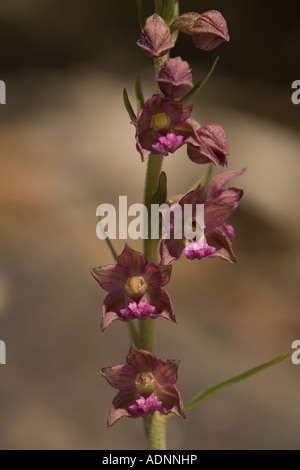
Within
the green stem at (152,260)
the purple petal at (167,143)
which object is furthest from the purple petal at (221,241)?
the purple petal at (167,143)

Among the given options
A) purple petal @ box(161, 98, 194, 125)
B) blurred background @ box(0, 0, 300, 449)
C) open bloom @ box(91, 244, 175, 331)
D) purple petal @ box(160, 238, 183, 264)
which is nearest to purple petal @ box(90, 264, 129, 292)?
open bloom @ box(91, 244, 175, 331)

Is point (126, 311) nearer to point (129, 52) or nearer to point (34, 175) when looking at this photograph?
point (34, 175)

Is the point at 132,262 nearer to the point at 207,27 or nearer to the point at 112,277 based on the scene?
the point at 112,277

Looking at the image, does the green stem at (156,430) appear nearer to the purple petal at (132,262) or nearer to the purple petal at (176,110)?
the purple petal at (132,262)

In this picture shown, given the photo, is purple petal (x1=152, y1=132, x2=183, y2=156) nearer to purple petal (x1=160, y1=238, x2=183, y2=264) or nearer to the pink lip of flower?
the pink lip of flower

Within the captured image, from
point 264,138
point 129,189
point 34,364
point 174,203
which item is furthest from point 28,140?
point 174,203
